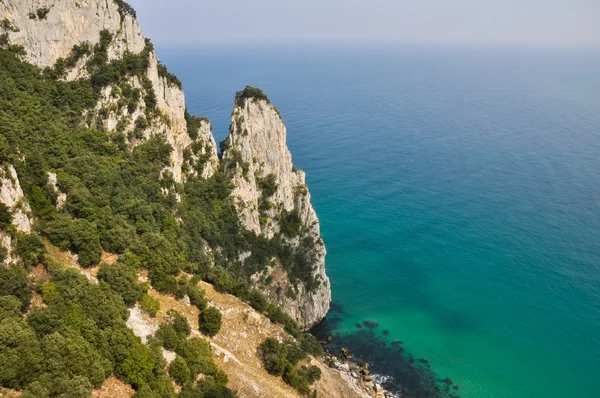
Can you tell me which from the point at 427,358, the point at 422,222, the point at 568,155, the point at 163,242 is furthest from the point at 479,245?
the point at 163,242

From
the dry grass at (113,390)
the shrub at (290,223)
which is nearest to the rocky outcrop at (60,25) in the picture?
the shrub at (290,223)

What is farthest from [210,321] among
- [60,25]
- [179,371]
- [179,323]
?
[60,25]

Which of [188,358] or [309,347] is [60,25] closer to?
[188,358]

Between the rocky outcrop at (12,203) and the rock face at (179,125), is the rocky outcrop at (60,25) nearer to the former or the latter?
the rock face at (179,125)

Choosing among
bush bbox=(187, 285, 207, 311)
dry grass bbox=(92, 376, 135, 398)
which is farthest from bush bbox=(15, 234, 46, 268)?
bush bbox=(187, 285, 207, 311)

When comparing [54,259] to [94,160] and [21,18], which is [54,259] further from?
[21,18]
